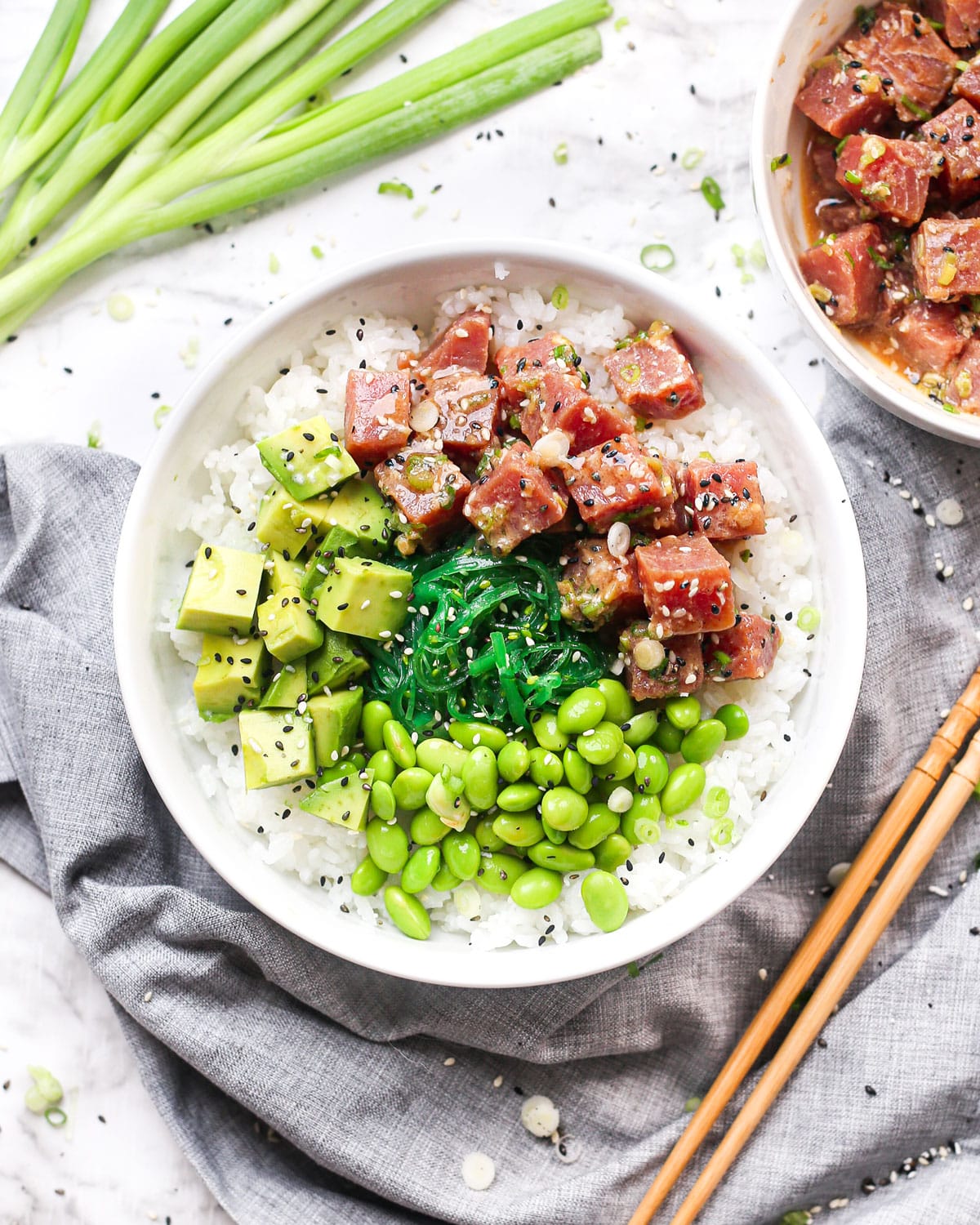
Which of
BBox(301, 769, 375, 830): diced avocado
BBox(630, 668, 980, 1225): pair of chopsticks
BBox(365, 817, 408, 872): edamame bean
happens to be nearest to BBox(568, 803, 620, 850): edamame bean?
BBox(365, 817, 408, 872): edamame bean

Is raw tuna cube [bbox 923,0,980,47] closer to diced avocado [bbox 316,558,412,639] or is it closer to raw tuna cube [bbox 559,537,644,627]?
raw tuna cube [bbox 559,537,644,627]

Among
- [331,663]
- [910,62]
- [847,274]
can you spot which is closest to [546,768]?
[331,663]

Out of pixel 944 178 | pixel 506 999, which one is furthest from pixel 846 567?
pixel 506 999

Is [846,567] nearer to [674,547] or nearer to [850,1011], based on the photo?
[674,547]

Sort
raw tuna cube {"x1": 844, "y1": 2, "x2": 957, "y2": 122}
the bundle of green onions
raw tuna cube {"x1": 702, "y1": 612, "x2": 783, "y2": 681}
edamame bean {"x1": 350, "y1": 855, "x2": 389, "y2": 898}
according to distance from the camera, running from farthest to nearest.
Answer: the bundle of green onions < raw tuna cube {"x1": 844, "y1": 2, "x2": 957, "y2": 122} < edamame bean {"x1": 350, "y1": 855, "x2": 389, "y2": 898} < raw tuna cube {"x1": 702, "y1": 612, "x2": 783, "y2": 681}

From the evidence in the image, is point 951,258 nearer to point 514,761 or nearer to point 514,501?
point 514,501
